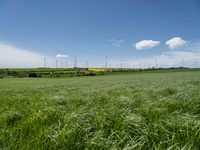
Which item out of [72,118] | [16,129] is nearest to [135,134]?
[72,118]

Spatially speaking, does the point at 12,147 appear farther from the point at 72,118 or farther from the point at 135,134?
the point at 135,134

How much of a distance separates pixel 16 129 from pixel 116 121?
6.28 feet

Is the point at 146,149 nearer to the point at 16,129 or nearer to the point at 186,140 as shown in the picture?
the point at 186,140

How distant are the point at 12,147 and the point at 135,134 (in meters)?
1.97

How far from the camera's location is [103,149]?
8.64ft

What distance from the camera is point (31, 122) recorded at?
3.90 metres

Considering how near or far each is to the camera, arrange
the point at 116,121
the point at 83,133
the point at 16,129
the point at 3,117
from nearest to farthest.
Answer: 1. the point at 83,133
2. the point at 16,129
3. the point at 116,121
4. the point at 3,117

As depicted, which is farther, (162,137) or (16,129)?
(16,129)

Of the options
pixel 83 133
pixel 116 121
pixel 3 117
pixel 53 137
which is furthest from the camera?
pixel 3 117

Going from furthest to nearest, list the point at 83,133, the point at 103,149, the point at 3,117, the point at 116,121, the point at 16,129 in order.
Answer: the point at 3,117 → the point at 116,121 → the point at 16,129 → the point at 83,133 → the point at 103,149

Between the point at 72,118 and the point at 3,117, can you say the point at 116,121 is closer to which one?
the point at 72,118

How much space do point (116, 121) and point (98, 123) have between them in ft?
1.21

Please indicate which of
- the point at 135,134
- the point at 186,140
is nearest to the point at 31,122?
the point at 135,134

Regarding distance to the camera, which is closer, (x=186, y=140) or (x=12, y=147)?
(x=12, y=147)
